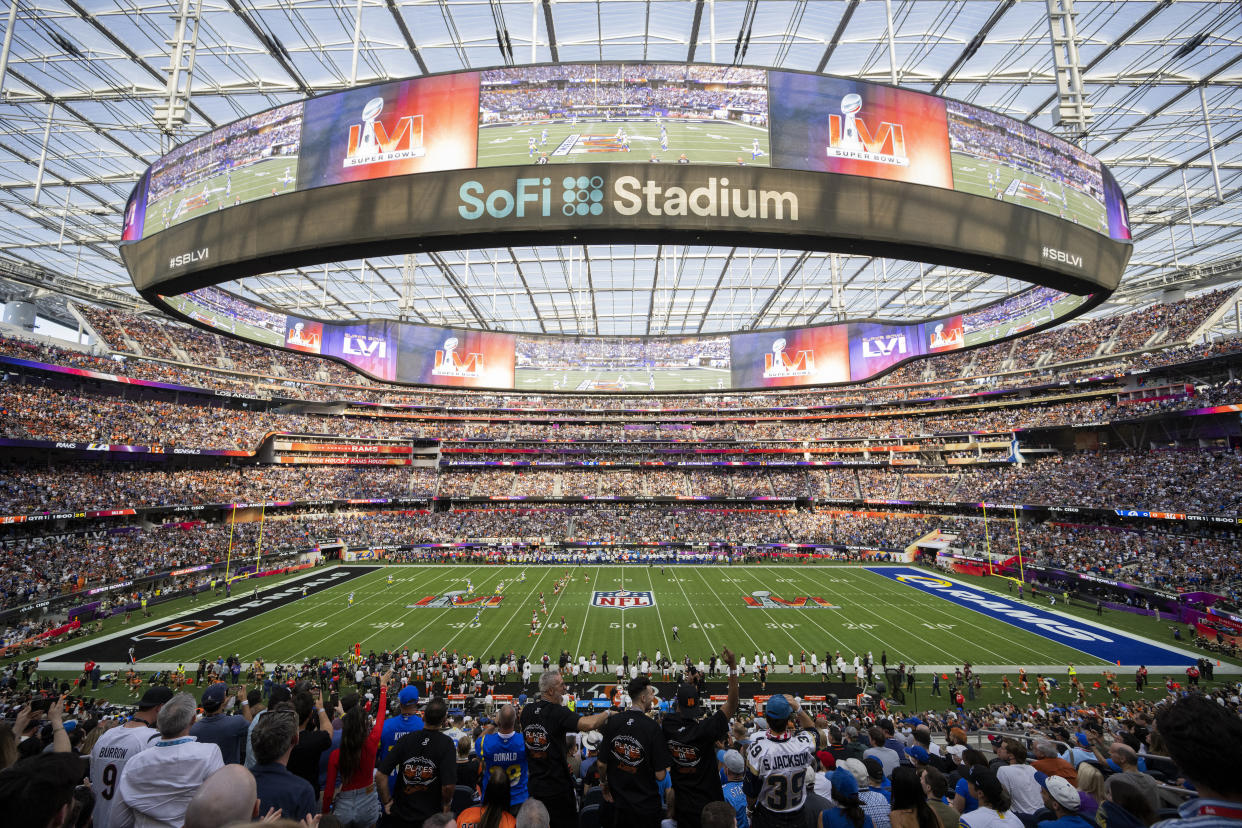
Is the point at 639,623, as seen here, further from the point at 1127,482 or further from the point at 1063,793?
the point at 1127,482

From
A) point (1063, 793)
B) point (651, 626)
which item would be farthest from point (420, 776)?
point (651, 626)

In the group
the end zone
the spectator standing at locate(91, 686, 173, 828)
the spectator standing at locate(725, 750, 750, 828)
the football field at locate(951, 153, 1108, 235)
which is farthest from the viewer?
the end zone

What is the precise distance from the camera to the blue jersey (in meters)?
4.18

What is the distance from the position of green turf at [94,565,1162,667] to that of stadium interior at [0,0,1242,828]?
→ 0.92ft

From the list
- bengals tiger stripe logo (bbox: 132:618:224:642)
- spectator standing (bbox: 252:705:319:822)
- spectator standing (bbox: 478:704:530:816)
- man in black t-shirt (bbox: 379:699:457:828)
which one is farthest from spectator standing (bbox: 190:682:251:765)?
bengals tiger stripe logo (bbox: 132:618:224:642)

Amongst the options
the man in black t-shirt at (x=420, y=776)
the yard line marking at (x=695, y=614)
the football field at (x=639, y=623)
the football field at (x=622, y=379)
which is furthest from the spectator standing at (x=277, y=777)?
the football field at (x=622, y=379)

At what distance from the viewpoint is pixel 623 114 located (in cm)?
637

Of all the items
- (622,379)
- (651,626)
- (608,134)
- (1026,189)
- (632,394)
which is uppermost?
(622,379)

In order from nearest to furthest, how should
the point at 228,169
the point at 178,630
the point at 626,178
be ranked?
1. the point at 626,178
2. the point at 228,169
3. the point at 178,630

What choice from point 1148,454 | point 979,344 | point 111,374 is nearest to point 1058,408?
point 1148,454

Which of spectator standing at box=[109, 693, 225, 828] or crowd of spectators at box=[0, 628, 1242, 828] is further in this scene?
spectator standing at box=[109, 693, 225, 828]

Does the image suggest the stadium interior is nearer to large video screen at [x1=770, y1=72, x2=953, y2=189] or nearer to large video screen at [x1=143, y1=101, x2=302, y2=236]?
large video screen at [x1=143, y1=101, x2=302, y2=236]

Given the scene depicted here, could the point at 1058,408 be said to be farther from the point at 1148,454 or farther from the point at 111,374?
the point at 111,374

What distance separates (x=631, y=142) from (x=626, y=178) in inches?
43.4
